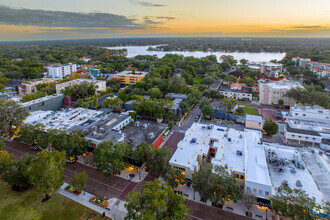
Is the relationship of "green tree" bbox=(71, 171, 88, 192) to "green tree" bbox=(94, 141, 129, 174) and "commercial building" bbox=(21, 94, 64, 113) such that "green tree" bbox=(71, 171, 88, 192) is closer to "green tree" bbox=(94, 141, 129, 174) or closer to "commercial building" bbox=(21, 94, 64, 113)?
"green tree" bbox=(94, 141, 129, 174)

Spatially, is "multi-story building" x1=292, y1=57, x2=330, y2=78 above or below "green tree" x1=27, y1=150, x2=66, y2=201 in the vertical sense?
above

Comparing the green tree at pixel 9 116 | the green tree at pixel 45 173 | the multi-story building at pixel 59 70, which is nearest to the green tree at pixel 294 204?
the green tree at pixel 45 173

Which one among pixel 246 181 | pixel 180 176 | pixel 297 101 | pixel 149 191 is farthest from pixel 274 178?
pixel 297 101

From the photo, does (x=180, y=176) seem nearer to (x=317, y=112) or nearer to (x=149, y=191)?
(x=149, y=191)

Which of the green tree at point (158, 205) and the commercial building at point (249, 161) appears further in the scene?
the commercial building at point (249, 161)

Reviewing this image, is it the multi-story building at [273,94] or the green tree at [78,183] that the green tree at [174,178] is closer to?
the green tree at [78,183]

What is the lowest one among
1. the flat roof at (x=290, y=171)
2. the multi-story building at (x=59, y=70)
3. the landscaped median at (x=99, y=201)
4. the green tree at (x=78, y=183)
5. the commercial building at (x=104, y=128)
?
the landscaped median at (x=99, y=201)

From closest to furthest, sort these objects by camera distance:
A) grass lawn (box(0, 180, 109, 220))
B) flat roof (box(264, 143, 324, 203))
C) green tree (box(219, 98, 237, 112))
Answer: grass lawn (box(0, 180, 109, 220)), flat roof (box(264, 143, 324, 203)), green tree (box(219, 98, 237, 112))

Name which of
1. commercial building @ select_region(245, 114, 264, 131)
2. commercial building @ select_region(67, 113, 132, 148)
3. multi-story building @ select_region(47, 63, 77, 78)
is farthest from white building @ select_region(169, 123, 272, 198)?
multi-story building @ select_region(47, 63, 77, 78)
